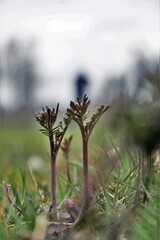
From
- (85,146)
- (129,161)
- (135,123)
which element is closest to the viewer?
(135,123)

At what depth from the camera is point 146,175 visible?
1.12 m

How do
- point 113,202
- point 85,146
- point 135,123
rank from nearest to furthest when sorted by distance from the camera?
1. point 135,123
2. point 85,146
3. point 113,202

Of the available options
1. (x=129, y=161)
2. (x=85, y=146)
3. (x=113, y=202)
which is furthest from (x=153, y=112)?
(x=129, y=161)

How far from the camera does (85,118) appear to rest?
106cm

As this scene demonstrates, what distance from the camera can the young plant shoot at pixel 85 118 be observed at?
3.38 feet

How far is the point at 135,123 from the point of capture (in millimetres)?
927

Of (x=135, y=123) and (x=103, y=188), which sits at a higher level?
(x=135, y=123)

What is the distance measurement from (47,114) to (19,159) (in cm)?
37

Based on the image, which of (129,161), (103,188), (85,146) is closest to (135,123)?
(85,146)

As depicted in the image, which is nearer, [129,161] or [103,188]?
[103,188]

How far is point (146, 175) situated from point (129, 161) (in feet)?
0.99

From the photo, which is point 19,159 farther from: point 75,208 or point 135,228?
Answer: point 135,228

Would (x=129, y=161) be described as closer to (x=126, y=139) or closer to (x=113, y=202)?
(x=113, y=202)

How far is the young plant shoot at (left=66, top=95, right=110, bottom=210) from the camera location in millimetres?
1030
